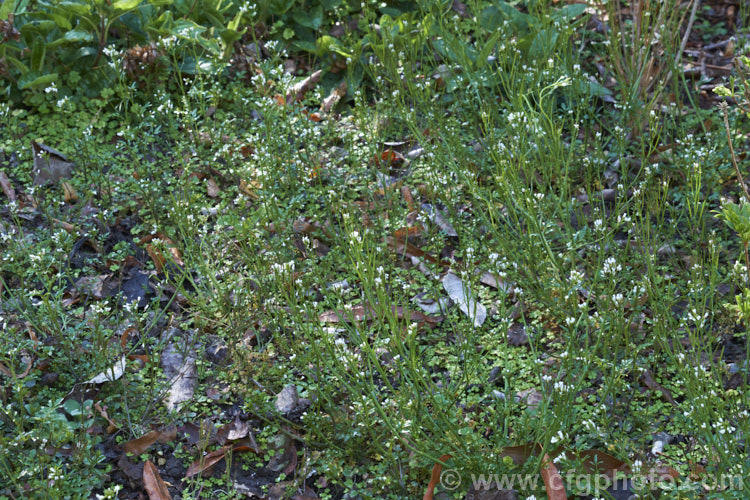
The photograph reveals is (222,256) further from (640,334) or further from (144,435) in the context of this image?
(640,334)

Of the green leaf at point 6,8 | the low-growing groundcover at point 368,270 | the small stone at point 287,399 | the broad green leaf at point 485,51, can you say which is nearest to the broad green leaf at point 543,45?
the low-growing groundcover at point 368,270

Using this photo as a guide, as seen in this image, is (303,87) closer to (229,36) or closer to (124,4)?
(229,36)

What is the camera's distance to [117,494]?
7.84ft

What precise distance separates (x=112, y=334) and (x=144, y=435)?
0.51m

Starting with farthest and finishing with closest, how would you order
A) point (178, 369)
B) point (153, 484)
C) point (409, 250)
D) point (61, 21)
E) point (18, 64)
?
point (61, 21) → point (18, 64) → point (409, 250) → point (178, 369) → point (153, 484)

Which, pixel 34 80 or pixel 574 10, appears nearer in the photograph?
pixel 34 80

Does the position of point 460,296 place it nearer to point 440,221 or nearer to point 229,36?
point 440,221

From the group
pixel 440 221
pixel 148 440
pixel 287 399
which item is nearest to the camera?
pixel 148 440

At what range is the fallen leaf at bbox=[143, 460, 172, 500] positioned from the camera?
7.86ft

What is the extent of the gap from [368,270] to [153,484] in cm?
109

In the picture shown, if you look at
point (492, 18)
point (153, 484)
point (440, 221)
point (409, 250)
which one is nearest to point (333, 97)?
point (492, 18)

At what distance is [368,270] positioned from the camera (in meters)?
2.58

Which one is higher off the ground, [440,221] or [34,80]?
[34,80]

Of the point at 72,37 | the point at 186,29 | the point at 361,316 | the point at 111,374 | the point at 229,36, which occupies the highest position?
the point at 72,37
